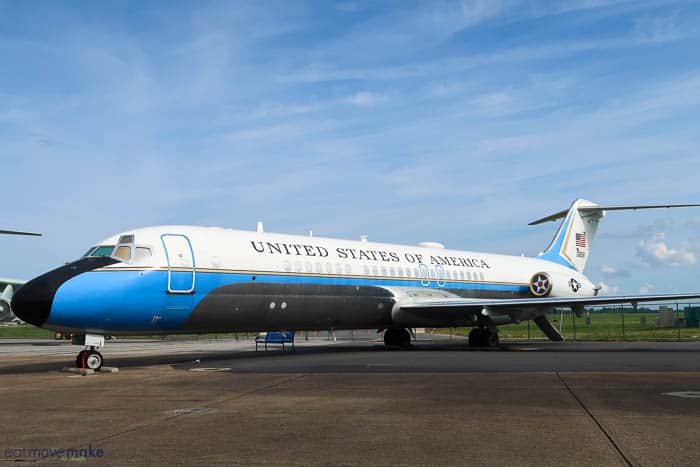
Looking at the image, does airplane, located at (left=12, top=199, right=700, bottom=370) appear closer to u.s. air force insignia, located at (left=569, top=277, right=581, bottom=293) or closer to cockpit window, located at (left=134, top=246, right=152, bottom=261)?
cockpit window, located at (left=134, top=246, right=152, bottom=261)

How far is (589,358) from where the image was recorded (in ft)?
59.9

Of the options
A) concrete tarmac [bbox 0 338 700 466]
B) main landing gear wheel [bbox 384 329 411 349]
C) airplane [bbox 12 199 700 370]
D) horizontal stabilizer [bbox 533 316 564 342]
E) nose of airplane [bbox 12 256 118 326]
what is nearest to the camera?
concrete tarmac [bbox 0 338 700 466]

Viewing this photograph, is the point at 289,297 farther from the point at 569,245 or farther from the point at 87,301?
the point at 569,245

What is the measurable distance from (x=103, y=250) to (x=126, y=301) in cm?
164

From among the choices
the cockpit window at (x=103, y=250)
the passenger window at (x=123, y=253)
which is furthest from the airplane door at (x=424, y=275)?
the cockpit window at (x=103, y=250)

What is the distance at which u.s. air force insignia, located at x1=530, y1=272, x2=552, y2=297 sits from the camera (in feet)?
101

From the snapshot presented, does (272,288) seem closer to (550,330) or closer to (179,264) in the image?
(179,264)

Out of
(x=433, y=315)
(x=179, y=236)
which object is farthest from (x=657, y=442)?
(x=433, y=315)

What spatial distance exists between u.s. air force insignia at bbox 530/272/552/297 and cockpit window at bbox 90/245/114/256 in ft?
64.7

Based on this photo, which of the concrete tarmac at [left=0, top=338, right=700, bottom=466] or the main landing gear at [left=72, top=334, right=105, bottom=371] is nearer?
the concrete tarmac at [left=0, top=338, right=700, bottom=466]

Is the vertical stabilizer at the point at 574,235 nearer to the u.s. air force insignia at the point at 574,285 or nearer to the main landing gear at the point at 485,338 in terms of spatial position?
the u.s. air force insignia at the point at 574,285

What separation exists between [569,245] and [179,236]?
70.7ft

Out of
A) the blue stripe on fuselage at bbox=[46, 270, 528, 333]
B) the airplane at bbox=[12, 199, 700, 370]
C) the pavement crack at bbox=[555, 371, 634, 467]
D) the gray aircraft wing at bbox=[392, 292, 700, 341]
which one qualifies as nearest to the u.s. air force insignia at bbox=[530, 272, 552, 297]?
the airplane at bbox=[12, 199, 700, 370]

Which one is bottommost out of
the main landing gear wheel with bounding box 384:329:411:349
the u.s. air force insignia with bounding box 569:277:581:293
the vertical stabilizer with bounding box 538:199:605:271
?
the main landing gear wheel with bounding box 384:329:411:349
